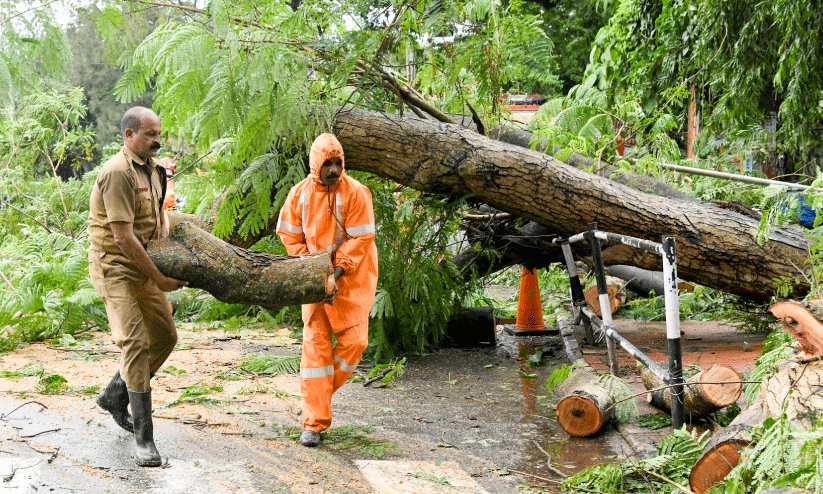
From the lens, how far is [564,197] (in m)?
5.70

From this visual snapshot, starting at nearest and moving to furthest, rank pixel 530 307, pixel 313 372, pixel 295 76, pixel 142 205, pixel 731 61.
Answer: pixel 142 205 < pixel 313 372 < pixel 295 76 < pixel 731 61 < pixel 530 307

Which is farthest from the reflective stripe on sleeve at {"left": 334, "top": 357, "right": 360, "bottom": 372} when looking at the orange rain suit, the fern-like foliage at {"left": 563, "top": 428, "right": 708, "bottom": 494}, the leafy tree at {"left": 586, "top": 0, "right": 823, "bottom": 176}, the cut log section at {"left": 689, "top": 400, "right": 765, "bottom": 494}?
the leafy tree at {"left": 586, "top": 0, "right": 823, "bottom": 176}

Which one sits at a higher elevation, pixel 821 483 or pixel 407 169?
pixel 407 169

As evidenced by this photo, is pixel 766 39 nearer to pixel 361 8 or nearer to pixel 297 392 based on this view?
pixel 361 8

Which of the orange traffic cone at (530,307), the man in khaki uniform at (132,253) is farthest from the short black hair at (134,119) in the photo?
the orange traffic cone at (530,307)

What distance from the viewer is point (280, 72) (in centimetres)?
483

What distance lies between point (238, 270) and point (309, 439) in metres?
1.10

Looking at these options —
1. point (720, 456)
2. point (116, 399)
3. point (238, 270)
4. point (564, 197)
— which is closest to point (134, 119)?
point (238, 270)

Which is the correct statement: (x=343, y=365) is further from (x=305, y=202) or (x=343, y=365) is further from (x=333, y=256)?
(x=305, y=202)

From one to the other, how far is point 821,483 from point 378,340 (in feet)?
15.3

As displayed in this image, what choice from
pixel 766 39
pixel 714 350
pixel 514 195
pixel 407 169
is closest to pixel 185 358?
pixel 407 169

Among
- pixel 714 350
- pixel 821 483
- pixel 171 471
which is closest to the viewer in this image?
pixel 821 483

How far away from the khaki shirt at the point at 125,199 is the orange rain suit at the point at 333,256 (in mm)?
931

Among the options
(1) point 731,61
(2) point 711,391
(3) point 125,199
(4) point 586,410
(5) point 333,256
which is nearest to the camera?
(3) point 125,199
